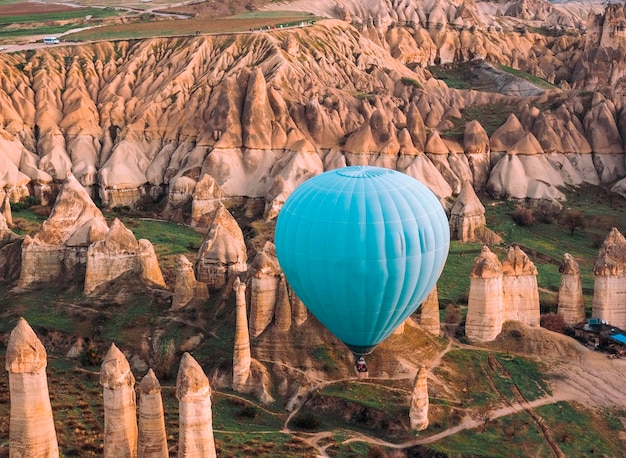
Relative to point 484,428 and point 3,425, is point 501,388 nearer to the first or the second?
point 484,428

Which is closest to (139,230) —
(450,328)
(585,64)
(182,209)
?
(182,209)

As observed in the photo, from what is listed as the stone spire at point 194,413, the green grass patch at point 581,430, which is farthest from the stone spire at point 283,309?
the stone spire at point 194,413

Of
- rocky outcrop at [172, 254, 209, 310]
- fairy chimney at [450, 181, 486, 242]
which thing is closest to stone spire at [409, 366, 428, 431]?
rocky outcrop at [172, 254, 209, 310]

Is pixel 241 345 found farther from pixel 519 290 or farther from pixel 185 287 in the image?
pixel 519 290

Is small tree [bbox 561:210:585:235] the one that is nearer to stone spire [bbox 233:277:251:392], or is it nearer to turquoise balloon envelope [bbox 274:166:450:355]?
turquoise balloon envelope [bbox 274:166:450:355]

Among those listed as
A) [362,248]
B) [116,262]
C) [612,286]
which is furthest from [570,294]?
[116,262]

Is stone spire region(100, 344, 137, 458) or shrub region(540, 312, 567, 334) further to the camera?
shrub region(540, 312, 567, 334)

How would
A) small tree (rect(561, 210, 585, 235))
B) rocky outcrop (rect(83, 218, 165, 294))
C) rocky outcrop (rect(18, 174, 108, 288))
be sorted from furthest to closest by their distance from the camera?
small tree (rect(561, 210, 585, 235)) < rocky outcrop (rect(18, 174, 108, 288)) < rocky outcrop (rect(83, 218, 165, 294))
